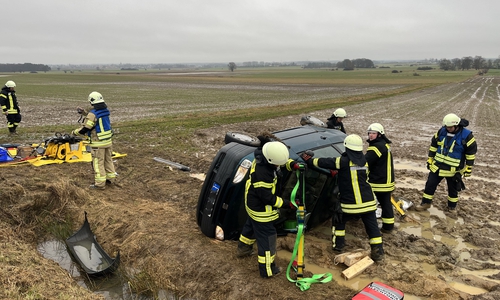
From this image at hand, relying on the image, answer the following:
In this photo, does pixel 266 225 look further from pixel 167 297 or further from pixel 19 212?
pixel 19 212

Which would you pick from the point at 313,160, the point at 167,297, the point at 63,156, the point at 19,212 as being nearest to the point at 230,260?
the point at 167,297

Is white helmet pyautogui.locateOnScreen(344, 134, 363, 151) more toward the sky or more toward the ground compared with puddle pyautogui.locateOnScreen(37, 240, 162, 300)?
more toward the sky

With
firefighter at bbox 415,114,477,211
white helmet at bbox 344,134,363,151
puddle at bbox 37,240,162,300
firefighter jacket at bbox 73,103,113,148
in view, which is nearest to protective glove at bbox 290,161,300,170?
white helmet at bbox 344,134,363,151

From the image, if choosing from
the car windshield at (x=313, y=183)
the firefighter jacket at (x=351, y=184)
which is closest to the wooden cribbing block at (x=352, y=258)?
the firefighter jacket at (x=351, y=184)

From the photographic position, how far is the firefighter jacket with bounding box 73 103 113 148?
6590 mm

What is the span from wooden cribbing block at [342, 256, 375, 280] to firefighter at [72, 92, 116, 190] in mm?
5164

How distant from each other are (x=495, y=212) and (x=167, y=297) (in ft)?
19.8

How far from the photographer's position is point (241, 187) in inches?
174

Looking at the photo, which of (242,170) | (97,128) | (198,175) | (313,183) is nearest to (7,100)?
(97,128)

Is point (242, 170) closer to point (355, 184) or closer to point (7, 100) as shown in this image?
point (355, 184)

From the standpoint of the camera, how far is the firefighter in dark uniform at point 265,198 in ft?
12.5

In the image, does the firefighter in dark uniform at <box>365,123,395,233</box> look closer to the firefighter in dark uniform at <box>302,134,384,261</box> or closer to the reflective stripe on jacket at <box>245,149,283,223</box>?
the firefighter in dark uniform at <box>302,134,384,261</box>

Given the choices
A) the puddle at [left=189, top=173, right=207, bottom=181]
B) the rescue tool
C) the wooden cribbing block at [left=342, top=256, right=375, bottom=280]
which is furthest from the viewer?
the rescue tool

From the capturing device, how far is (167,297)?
3.98 metres
